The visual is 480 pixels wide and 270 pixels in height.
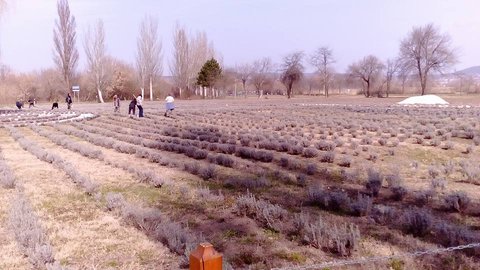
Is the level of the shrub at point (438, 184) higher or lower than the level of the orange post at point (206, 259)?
lower

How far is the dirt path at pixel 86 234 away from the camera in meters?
5.01

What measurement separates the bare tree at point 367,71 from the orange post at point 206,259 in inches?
3291

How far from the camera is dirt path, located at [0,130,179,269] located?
5.01 m

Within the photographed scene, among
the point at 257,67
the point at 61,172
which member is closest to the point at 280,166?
the point at 61,172

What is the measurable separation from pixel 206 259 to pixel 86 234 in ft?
13.2

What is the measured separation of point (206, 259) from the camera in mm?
2473

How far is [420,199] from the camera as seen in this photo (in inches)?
297

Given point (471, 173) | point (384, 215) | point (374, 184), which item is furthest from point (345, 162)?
point (384, 215)

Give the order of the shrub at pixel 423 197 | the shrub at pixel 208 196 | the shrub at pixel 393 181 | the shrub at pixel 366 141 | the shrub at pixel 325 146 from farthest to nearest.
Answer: the shrub at pixel 366 141, the shrub at pixel 325 146, the shrub at pixel 393 181, the shrub at pixel 208 196, the shrub at pixel 423 197

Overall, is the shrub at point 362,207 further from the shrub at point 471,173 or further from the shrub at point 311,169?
the shrub at point 471,173

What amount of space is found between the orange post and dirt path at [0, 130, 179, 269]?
2.52 metres

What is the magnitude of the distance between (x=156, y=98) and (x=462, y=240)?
2872 inches

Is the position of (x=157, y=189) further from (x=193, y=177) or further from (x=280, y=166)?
(x=280, y=166)

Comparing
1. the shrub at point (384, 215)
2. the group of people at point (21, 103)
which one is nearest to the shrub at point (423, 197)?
the shrub at point (384, 215)
